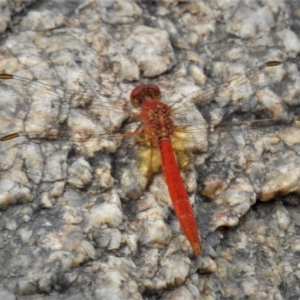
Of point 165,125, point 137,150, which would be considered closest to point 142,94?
point 165,125

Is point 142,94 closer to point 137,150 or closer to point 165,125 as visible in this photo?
point 165,125

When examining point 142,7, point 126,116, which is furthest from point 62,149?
point 142,7

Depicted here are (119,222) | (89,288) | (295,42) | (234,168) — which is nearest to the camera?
(89,288)

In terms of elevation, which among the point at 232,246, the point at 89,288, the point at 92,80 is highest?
the point at 92,80

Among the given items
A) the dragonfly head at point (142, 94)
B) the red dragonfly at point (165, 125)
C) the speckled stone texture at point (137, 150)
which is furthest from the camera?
the dragonfly head at point (142, 94)

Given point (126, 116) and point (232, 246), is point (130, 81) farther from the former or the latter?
point (232, 246)
